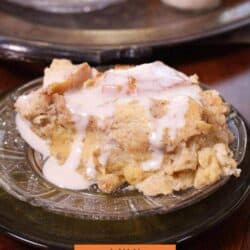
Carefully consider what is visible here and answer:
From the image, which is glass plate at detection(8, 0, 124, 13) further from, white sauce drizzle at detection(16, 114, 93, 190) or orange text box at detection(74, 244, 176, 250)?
orange text box at detection(74, 244, 176, 250)

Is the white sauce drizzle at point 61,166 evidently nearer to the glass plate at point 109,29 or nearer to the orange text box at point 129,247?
the orange text box at point 129,247

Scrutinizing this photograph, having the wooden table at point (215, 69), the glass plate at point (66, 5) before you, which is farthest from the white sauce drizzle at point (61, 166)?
the glass plate at point (66, 5)

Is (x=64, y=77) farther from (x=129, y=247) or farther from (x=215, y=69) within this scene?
(x=215, y=69)

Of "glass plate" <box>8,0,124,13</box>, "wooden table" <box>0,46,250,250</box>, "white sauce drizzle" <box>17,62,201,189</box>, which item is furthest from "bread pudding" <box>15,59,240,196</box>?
"glass plate" <box>8,0,124,13</box>

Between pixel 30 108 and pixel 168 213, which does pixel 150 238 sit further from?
pixel 30 108

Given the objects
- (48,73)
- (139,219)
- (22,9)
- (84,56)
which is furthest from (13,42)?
(139,219)

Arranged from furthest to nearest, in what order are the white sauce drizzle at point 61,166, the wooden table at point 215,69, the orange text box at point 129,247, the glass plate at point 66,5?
the glass plate at point 66,5 → the wooden table at point 215,69 → the white sauce drizzle at point 61,166 → the orange text box at point 129,247

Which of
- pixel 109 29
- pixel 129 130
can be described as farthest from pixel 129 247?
pixel 109 29
